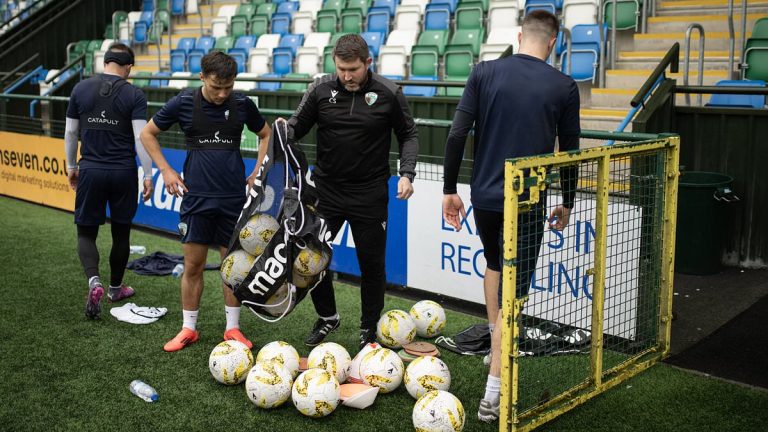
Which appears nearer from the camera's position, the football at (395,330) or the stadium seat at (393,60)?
the football at (395,330)

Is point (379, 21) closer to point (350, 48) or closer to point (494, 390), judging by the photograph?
point (350, 48)

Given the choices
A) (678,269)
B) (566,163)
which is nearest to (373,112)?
(566,163)

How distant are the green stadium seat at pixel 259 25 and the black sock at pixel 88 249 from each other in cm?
1020

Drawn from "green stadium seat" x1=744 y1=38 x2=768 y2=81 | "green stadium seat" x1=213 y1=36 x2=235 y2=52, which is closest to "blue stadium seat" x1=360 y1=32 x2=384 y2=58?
"green stadium seat" x1=213 y1=36 x2=235 y2=52

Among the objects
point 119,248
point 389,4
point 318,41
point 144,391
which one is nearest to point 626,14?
point 389,4

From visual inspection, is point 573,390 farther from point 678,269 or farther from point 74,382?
point 678,269

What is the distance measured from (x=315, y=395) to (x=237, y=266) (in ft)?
3.04

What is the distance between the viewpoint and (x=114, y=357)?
16.8 ft

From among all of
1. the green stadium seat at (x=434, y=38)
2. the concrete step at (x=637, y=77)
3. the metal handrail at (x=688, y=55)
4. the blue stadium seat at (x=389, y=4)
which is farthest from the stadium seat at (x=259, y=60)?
the metal handrail at (x=688, y=55)

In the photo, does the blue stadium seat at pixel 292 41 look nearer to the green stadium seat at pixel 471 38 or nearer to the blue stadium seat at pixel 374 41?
the blue stadium seat at pixel 374 41

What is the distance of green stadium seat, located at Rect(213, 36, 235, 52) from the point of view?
15523 millimetres

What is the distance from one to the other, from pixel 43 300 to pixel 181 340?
184cm

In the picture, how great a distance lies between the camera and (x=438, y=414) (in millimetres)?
3932

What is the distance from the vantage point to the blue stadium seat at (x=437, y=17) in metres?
12.8
